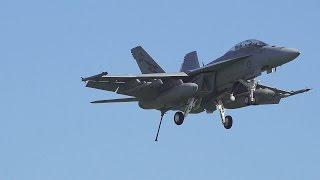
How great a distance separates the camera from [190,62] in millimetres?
56562

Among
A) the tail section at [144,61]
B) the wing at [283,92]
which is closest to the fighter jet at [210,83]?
the wing at [283,92]

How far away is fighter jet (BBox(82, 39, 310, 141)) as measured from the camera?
49094 mm

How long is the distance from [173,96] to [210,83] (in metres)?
2.22

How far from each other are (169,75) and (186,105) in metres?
2.04

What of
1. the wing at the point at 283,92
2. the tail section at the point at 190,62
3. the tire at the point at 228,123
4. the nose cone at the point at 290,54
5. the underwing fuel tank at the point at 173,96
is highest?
the tail section at the point at 190,62

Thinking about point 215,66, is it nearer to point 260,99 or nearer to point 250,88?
point 250,88

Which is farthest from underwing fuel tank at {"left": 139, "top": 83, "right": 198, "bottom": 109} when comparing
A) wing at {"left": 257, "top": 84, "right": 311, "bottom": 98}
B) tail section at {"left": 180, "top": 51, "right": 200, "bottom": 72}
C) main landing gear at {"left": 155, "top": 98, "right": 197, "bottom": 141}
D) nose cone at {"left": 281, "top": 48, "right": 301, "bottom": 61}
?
wing at {"left": 257, "top": 84, "right": 311, "bottom": 98}

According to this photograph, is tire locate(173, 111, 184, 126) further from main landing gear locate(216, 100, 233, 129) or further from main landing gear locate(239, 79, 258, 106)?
main landing gear locate(239, 79, 258, 106)

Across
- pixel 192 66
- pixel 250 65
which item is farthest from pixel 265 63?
pixel 192 66

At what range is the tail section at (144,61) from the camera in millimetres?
56094

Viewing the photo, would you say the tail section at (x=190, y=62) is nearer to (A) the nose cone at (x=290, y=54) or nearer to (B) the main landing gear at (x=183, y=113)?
(B) the main landing gear at (x=183, y=113)

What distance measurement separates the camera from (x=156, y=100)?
5175 centimetres

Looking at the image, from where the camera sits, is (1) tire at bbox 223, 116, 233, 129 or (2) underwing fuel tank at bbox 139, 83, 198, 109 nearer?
(2) underwing fuel tank at bbox 139, 83, 198, 109

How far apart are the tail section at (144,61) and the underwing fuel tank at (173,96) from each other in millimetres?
3903
